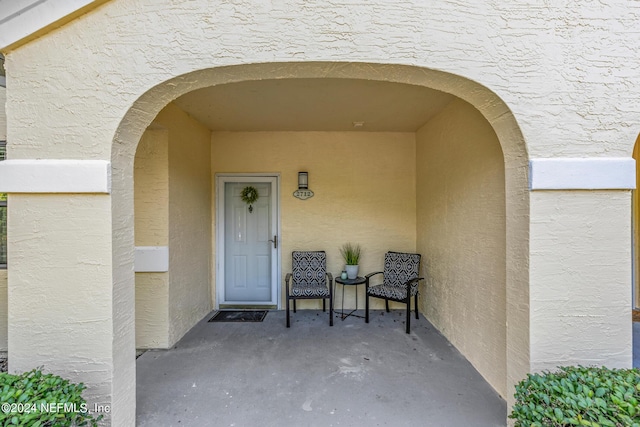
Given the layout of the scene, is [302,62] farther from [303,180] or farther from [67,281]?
[303,180]

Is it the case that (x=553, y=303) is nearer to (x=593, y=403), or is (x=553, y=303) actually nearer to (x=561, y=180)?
(x=593, y=403)

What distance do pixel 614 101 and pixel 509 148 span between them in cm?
58

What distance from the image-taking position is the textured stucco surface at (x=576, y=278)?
161cm

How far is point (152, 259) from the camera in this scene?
2.92 meters

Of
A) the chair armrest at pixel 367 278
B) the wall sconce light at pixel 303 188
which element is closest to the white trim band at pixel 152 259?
the wall sconce light at pixel 303 188

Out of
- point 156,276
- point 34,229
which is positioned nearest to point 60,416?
point 34,229

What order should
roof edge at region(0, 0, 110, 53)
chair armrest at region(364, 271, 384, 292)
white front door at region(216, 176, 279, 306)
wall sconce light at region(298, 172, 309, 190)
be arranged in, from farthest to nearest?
white front door at region(216, 176, 279, 306) < wall sconce light at region(298, 172, 309, 190) < chair armrest at region(364, 271, 384, 292) < roof edge at region(0, 0, 110, 53)

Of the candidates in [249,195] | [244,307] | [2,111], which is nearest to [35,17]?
[2,111]

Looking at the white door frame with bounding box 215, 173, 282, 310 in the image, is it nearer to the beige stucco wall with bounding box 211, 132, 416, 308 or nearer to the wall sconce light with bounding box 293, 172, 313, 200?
the beige stucco wall with bounding box 211, 132, 416, 308

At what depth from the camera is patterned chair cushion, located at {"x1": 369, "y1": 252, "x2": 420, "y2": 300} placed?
3.51 m

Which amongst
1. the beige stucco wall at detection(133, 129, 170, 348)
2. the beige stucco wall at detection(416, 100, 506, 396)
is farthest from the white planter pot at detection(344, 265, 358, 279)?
the beige stucco wall at detection(133, 129, 170, 348)

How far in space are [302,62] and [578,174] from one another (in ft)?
5.52

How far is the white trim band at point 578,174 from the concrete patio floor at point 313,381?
62.8 inches

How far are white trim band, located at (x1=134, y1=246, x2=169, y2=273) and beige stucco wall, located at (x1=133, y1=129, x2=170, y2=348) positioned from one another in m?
0.05
